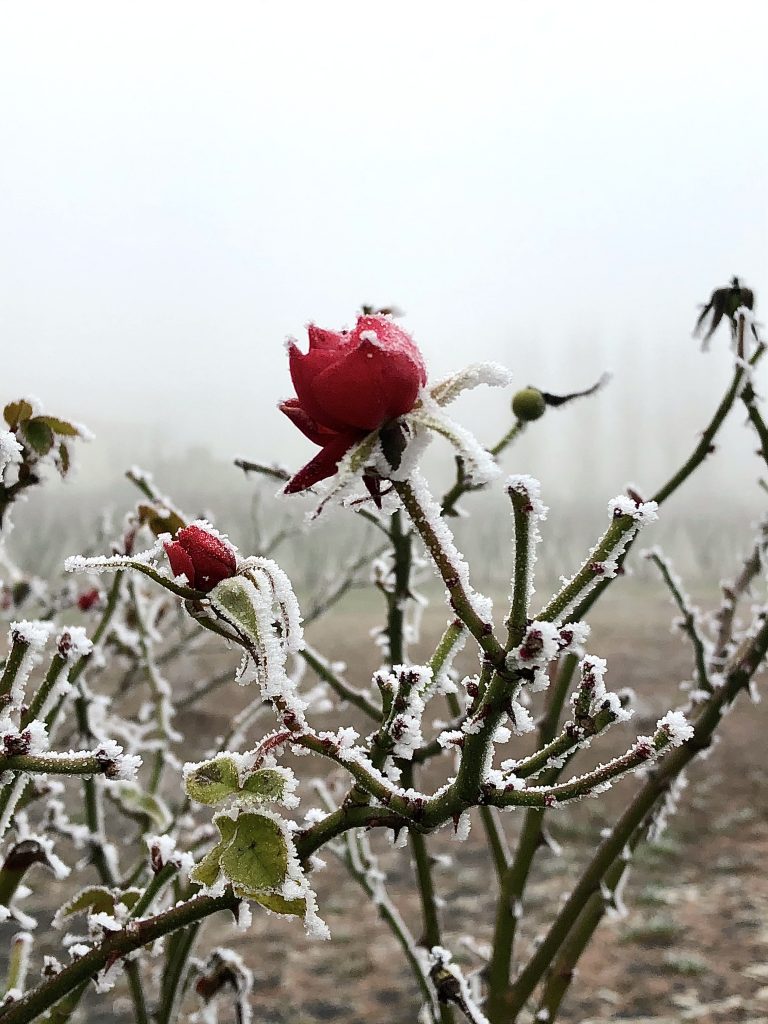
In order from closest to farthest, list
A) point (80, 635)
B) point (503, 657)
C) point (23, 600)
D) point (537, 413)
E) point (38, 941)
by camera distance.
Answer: point (503, 657), point (80, 635), point (537, 413), point (23, 600), point (38, 941)

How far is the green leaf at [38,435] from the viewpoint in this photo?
79 cm

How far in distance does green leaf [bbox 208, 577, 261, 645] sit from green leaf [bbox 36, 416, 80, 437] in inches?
17.5

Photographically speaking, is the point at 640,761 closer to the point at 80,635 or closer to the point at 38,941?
the point at 80,635

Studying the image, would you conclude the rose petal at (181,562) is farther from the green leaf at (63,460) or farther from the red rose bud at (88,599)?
the red rose bud at (88,599)

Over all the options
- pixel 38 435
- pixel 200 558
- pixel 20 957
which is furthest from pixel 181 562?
pixel 20 957

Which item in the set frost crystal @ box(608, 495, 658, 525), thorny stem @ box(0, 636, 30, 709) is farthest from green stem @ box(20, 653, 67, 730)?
frost crystal @ box(608, 495, 658, 525)

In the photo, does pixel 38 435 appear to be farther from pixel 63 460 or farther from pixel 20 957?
pixel 20 957

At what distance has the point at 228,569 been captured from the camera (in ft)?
1.49

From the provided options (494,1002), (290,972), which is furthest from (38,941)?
(494,1002)

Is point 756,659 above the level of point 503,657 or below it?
above

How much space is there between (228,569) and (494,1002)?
848 mm

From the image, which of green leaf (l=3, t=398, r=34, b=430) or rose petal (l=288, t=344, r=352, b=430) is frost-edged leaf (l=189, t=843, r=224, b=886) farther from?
green leaf (l=3, t=398, r=34, b=430)

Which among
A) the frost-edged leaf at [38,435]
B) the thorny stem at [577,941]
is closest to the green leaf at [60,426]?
the frost-edged leaf at [38,435]

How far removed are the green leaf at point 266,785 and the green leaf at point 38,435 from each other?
0.46 metres
